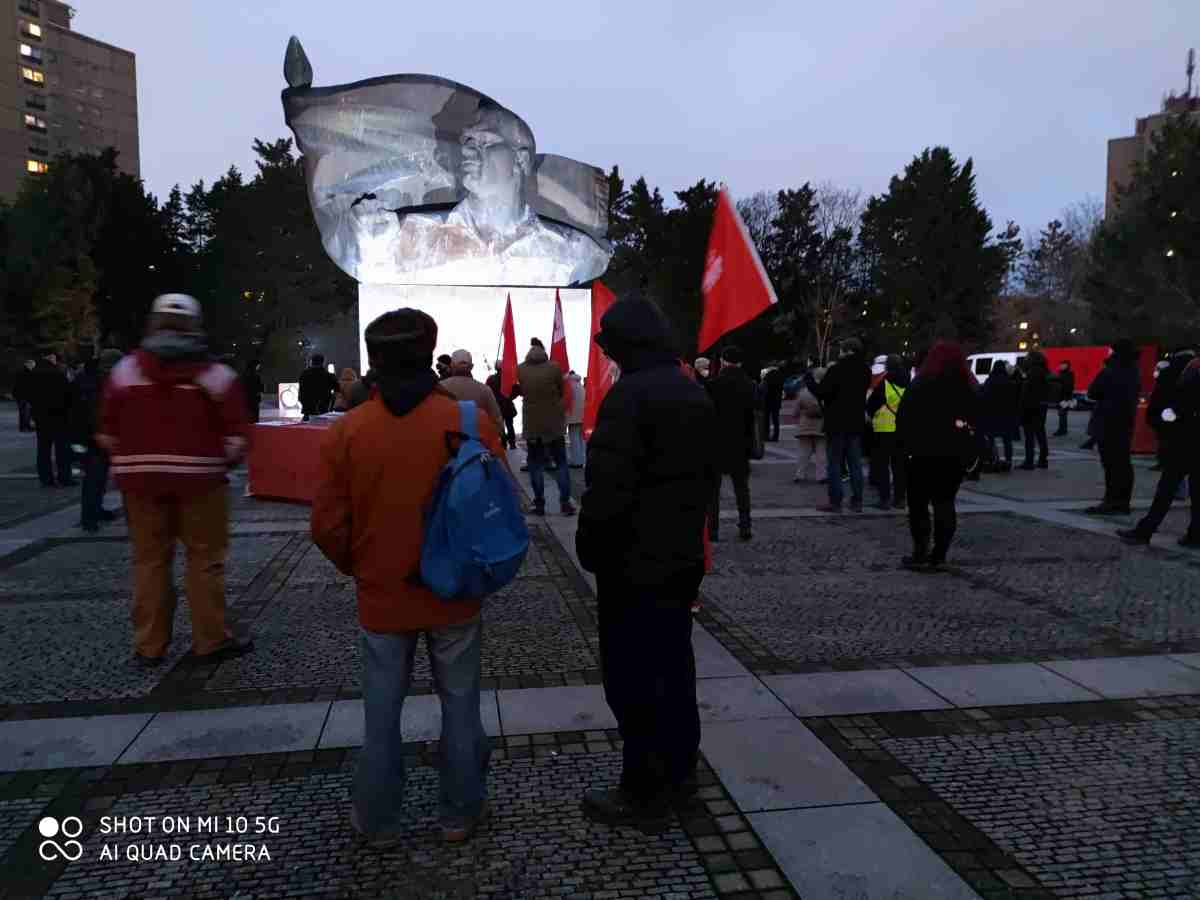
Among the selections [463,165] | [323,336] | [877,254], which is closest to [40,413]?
[463,165]

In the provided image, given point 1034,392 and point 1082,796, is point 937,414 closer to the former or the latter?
point 1082,796

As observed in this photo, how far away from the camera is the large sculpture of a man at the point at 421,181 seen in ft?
61.0

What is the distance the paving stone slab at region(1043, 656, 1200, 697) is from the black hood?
2.98 meters

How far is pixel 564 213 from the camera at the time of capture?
20.9 meters

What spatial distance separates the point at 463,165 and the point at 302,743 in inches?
678

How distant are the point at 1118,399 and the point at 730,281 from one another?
641 cm

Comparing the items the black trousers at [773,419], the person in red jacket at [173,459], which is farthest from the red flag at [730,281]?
the black trousers at [773,419]

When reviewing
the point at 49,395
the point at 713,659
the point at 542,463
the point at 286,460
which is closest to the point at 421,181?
the point at 49,395

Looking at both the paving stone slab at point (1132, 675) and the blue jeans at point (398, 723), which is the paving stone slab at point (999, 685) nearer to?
the paving stone slab at point (1132, 675)

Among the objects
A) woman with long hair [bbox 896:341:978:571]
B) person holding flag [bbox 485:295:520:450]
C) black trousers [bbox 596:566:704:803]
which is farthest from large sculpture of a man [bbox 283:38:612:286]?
black trousers [bbox 596:566:704:803]

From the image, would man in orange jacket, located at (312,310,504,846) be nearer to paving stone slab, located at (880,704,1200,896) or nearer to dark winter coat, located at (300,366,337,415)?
paving stone slab, located at (880,704,1200,896)

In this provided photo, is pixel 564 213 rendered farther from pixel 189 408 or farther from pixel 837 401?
pixel 189 408

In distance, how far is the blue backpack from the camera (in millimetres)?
2764

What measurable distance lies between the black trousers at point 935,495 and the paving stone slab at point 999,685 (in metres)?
2.17
